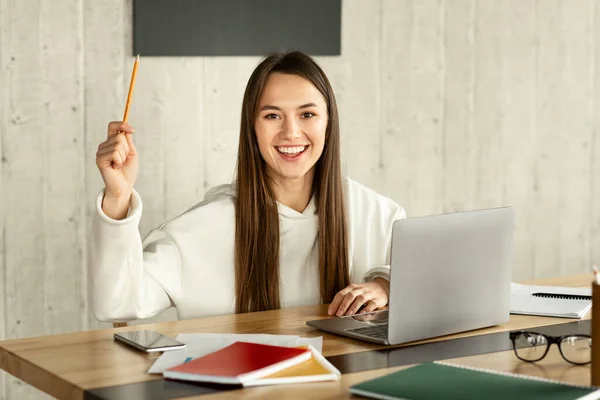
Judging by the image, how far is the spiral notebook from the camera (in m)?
2.12

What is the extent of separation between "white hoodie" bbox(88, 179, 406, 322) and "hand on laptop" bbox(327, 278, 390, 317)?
0.40 ft

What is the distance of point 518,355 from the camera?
173 centimetres

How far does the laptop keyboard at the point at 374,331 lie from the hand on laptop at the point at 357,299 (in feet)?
0.59

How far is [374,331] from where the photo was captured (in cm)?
188

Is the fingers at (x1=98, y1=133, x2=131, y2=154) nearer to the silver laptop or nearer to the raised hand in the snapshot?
the raised hand

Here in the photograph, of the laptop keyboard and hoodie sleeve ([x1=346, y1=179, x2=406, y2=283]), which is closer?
the laptop keyboard

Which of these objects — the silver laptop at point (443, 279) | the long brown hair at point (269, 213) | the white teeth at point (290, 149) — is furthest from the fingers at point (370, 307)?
the white teeth at point (290, 149)

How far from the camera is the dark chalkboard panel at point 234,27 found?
10.9 feet

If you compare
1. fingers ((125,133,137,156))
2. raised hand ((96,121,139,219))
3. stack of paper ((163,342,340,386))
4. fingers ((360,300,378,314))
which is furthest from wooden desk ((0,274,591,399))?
fingers ((125,133,137,156))

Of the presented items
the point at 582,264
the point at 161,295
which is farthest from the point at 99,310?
the point at 582,264

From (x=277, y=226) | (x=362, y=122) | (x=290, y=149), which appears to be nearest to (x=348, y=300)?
(x=277, y=226)

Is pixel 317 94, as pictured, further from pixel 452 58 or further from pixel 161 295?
pixel 452 58

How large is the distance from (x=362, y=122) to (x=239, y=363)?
93.9 inches

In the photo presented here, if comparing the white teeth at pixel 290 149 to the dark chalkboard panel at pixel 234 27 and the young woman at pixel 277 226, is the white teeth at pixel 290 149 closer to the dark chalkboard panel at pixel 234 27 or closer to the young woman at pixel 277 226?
the young woman at pixel 277 226
